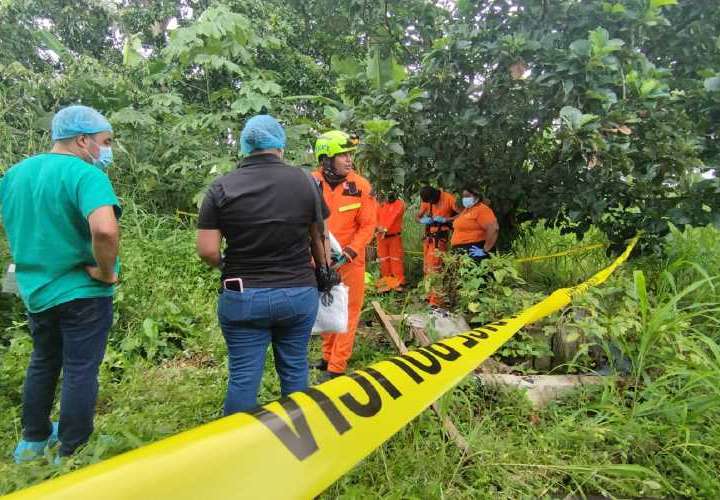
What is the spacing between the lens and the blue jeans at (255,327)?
6.86 feet

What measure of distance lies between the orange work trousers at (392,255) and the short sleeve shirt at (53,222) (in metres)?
4.41

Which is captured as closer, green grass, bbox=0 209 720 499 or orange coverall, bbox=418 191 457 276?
green grass, bbox=0 209 720 499

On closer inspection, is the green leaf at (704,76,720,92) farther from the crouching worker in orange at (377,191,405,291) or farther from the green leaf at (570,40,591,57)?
the crouching worker in orange at (377,191,405,291)

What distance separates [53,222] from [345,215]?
1880 mm

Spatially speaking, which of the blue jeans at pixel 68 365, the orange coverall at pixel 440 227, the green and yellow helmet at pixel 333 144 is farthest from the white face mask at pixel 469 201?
the blue jeans at pixel 68 365

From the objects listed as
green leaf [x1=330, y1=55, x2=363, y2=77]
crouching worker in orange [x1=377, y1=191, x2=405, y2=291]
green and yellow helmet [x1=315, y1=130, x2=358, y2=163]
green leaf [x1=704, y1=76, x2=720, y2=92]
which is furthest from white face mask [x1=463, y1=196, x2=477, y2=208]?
green leaf [x1=330, y1=55, x2=363, y2=77]

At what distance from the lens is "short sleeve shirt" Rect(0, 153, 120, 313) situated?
6.41ft

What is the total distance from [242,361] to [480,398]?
5.01 ft

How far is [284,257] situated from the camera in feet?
7.00

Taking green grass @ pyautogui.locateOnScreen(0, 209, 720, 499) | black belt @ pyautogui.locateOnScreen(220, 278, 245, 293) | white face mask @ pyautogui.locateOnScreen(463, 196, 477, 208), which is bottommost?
green grass @ pyautogui.locateOnScreen(0, 209, 720, 499)

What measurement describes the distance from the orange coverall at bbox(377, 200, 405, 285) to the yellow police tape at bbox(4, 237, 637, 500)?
451 cm

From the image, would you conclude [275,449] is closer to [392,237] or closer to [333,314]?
[333,314]

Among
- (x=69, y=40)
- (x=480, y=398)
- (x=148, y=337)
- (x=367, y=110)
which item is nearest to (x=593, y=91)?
(x=367, y=110)

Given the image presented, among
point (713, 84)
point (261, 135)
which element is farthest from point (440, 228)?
point (261, 135)
